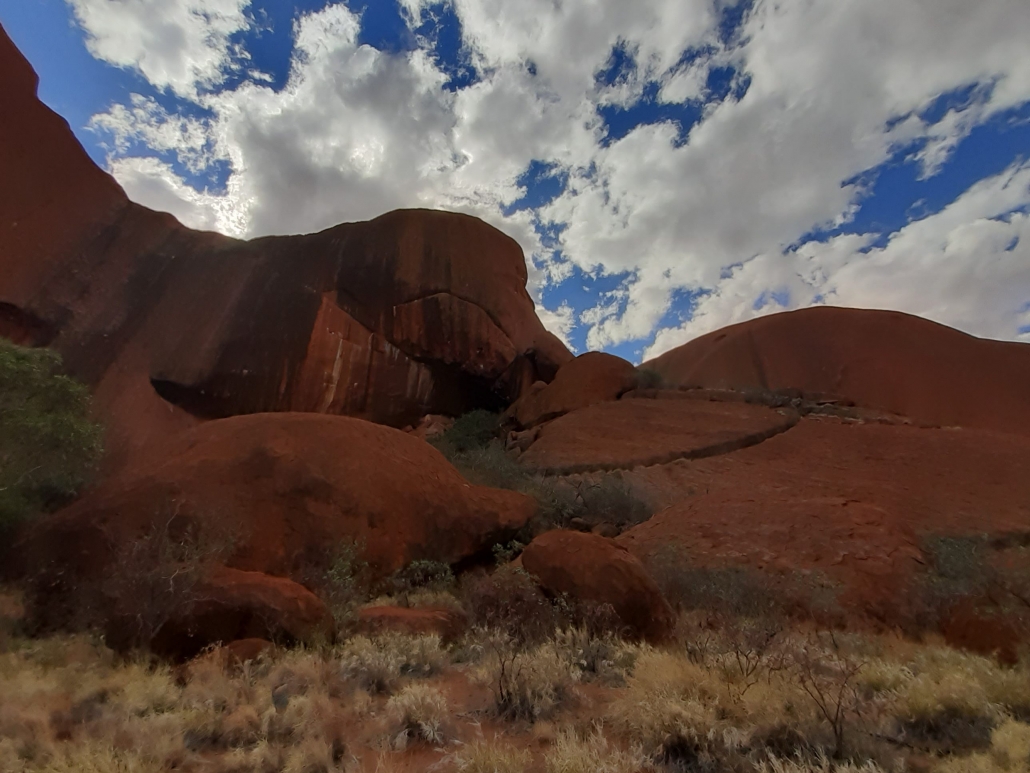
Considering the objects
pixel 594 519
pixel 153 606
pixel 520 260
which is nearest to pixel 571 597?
pixel 153 606

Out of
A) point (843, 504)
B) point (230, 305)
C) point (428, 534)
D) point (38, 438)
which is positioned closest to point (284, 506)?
point (428, 534)

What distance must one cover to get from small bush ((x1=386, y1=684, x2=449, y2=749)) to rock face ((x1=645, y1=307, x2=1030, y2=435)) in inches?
863

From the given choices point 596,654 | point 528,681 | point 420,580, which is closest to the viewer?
point 528,681

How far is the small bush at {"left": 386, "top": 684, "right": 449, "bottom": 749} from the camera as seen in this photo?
404cm

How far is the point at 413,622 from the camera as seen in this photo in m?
7.16

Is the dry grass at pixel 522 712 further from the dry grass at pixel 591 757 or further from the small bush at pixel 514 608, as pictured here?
the small bush at pixel 514 608

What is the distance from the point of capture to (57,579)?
8.22 metres

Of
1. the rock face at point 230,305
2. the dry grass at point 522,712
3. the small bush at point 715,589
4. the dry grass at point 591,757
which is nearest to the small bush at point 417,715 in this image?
the dry grass at point 522,712

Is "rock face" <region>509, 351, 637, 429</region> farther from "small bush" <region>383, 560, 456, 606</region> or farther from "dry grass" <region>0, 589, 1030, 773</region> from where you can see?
"dry grass" <region>0, 589, 1030, 773</region>

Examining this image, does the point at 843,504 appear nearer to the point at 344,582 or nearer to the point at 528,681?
the point at 528,681

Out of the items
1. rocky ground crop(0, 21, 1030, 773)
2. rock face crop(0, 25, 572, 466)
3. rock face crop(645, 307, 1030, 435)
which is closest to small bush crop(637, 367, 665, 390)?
rocky ground crop(0, 21, 1030, 773)

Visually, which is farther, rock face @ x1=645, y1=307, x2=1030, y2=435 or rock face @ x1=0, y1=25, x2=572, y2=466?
rock face @ x1=645, y1=307, x2=1030, y2=435

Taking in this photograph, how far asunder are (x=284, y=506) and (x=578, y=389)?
14.8m

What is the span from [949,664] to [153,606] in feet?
25.5
